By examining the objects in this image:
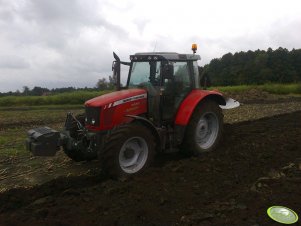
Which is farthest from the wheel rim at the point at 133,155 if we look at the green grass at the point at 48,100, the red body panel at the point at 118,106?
the green grass at the point at 48,100

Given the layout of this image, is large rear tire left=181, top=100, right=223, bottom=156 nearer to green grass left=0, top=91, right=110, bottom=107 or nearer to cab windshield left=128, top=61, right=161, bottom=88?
cab windshield left=128, top=61, right=161, bottom=88

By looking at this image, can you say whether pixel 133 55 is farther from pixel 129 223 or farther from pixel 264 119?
pixel 264 119

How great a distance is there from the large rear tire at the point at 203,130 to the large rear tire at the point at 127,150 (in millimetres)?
1120

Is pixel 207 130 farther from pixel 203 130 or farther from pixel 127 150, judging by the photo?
pixel 127 150

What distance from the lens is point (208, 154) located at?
25.2 ft

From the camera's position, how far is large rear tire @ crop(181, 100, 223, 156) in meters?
7.59

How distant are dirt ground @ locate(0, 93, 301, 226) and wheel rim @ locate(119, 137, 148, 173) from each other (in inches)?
9.5

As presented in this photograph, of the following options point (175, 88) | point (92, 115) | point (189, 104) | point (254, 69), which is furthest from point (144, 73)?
point (254, 69)

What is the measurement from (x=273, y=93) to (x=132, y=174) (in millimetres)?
20909

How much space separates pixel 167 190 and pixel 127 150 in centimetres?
111

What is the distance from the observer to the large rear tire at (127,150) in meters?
6.13

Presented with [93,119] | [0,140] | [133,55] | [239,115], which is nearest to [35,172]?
[93,119]

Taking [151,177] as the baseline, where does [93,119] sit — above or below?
above

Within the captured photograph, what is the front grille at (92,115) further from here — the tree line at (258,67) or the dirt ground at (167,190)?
the tree line at (258,67)
